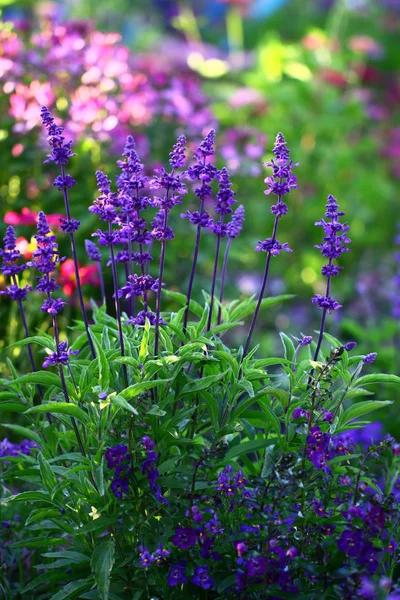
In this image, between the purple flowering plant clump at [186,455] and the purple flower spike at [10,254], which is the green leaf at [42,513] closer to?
the purple flowering plant clump at [186,455]

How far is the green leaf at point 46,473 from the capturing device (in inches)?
70.0

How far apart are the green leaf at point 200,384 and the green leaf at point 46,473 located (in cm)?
36

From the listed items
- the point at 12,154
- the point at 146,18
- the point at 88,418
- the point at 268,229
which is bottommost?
the point at 268,229

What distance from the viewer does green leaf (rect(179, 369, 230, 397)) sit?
1725 millimetres

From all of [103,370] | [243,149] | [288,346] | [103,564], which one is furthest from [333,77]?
[103,564]

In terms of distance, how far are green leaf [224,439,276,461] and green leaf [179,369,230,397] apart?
0.20 metres

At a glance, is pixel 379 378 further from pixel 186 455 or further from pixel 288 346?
pixel 186 455

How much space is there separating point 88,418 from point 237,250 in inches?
104

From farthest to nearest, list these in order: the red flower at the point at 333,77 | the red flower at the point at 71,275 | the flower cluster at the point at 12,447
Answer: the red flower at the point at 333,77
the red flower at the point at 71,275
the flower cluster at the point at 12,447

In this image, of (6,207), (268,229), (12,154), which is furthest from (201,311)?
(268,229)

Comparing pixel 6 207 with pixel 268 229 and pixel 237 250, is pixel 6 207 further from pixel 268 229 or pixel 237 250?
pixel 268 229

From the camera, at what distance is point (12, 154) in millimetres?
3963

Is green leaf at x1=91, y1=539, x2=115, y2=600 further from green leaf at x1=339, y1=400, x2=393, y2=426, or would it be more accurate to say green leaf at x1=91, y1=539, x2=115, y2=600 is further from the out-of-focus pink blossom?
the out-of-focus pink blossom

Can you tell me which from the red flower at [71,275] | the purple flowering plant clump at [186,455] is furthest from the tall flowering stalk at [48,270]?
the red flower at [71,275]
